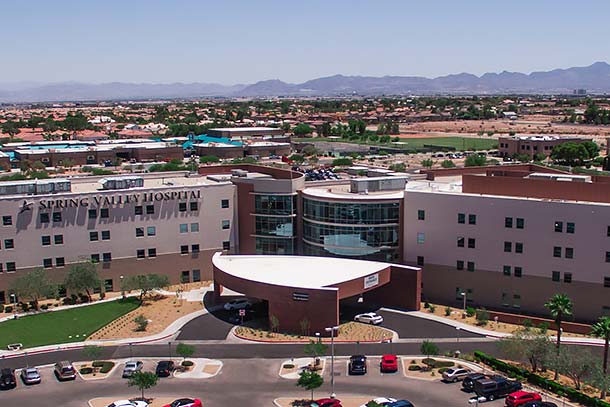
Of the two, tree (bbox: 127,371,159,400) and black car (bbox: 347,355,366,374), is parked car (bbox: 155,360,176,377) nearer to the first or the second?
tree (bbox: 127,371,159,400)

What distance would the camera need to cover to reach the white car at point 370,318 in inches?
2474

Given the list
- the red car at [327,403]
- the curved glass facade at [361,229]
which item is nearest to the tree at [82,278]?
the curved glass facade at [361,229]

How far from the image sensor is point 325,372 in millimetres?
51750

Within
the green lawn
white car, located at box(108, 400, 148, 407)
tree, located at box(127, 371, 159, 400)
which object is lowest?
the green lawn

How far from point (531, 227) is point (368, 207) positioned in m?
15.8

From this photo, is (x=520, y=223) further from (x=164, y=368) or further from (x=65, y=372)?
(x=65, y=372)

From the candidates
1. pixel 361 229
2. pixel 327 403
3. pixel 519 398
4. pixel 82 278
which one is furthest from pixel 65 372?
pixel 361 229

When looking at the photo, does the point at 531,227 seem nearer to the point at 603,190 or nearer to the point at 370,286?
the point at 603,190

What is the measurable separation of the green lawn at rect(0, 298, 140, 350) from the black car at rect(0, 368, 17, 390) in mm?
7653

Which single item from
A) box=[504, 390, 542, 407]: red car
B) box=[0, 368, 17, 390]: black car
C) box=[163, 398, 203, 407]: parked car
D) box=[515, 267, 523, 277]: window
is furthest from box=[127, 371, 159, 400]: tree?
box=[515, 267, 523, 277]: window

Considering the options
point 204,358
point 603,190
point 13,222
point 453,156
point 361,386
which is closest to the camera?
point 361,386

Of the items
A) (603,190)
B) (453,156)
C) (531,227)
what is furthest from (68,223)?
(453,156)

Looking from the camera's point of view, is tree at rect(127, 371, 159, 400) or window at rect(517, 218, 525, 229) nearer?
tree at rect(127, 371, 159, 400)

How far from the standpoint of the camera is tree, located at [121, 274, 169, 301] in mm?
69812
